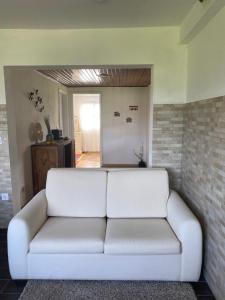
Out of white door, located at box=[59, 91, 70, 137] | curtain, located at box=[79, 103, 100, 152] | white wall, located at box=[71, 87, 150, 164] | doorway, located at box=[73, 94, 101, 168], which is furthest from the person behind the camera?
curtain, located at box=[79, 103, 100, 152]

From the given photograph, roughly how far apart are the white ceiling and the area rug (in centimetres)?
236

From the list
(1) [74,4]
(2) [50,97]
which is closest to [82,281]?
(1) [74,4]

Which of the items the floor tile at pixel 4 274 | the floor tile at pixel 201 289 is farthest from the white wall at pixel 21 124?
the floor tile at pixel 201 289

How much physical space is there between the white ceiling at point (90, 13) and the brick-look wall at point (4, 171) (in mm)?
1005

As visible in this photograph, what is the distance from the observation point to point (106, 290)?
1.91 meters

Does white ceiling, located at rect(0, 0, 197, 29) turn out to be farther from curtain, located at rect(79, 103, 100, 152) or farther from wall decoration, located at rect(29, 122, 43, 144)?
curtain, located at rect(79, 103, 100, 152)

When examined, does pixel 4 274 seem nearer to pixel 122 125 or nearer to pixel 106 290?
pixel 106 290

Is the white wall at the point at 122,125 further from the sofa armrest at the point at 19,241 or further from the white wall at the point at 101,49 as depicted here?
the sofa armrest at the point at 19,241

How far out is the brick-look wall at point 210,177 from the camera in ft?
5.64

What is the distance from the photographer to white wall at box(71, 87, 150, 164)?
22.2 feet

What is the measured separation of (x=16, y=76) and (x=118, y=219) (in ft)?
8.17

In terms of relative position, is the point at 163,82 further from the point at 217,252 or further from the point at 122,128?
the point at 122,128

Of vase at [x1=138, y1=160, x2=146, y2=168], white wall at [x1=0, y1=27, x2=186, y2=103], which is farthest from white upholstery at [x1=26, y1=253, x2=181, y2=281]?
vase at [x1=138, y1=160, x2=146, y2=168]

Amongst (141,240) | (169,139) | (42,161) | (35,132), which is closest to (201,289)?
(141,240)
